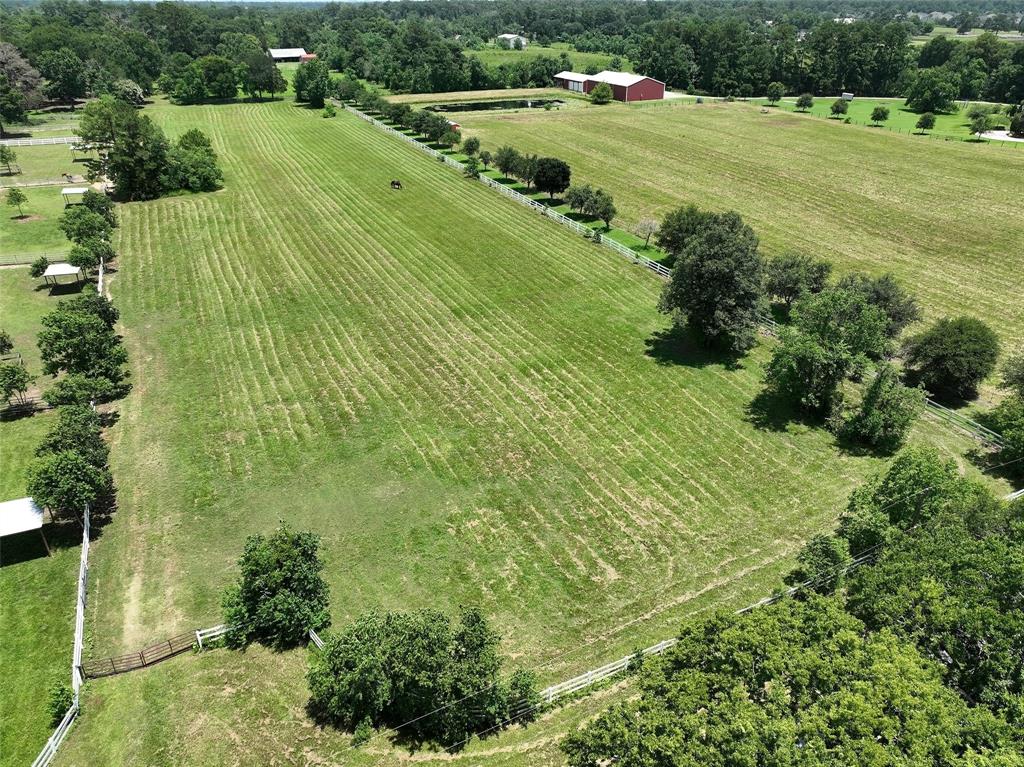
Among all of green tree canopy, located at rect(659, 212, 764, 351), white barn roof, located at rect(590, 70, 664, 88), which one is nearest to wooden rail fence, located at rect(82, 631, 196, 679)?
green tree canopy, located at rect(659, 212, 764, 351)

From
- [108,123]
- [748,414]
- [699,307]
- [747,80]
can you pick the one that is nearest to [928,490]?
[748,414]

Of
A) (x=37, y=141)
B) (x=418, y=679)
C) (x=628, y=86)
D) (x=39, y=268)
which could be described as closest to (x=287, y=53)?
(x=37, y=141)

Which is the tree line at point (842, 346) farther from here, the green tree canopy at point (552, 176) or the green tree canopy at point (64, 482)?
the green tree canopy at point (64, 482)

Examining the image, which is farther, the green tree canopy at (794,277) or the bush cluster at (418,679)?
the green tree canopy at (794,277)

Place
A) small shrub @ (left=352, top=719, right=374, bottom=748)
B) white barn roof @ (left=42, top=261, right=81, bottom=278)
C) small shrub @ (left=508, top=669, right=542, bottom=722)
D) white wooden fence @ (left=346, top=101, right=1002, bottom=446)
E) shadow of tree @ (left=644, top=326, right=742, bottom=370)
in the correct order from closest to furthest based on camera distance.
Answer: small shrub @ (left=352, top=719, right=374, bottom=748) → small shrub @ (left=508, top=669, right=542, bottom=722) → white wooden fence @ (left=346, top=101, right=1002, bottom=446) → shadow of tree @ (left=644, top=326, right=742, bottom=370) → white barn roof @ (left=42, top=261, right=81, bottom=278)

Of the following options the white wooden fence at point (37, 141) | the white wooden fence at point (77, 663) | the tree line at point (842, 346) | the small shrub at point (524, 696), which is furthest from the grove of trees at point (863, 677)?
the white wooden fence at point (37, 141)

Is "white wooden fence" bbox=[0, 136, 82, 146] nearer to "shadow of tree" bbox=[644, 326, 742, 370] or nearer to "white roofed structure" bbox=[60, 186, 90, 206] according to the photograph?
"white roofed structure" bbox=[60, 186, 90, 206]

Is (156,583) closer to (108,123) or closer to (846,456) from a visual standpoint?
(846,456)
